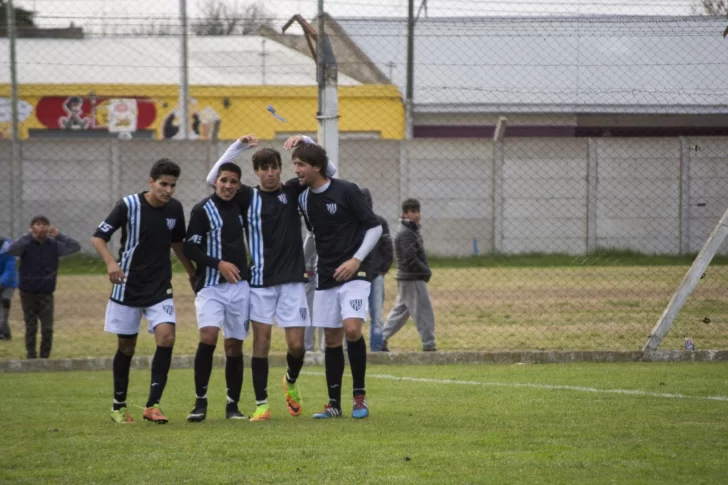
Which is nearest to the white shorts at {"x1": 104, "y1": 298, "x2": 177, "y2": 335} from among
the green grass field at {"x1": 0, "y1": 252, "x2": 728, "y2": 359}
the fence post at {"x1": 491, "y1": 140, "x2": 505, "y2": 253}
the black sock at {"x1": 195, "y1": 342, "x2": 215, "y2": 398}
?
the black sock at {"x1": 195, "y1": 342, "x2": 215, "y2": 398}

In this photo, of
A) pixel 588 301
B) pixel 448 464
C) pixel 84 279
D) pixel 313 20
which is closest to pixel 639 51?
pixel 313 20

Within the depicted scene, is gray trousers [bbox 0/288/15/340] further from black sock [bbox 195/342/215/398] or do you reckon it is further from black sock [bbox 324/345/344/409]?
black sock [bbox 324/345/344/409]

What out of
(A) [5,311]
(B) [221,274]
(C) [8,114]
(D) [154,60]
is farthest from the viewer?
(D) [154,60]

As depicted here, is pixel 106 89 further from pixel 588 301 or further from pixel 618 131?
pixel 618 131

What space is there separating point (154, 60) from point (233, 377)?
888 inches

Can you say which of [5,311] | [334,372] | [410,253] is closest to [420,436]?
[334,372]

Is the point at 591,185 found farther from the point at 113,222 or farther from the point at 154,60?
the point at 154,60

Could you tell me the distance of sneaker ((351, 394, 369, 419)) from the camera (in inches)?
298

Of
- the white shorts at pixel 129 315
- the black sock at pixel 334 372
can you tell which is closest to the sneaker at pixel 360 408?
the black sock at pixel 334 372

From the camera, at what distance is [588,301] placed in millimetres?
16891

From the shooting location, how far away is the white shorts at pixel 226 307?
25.4ft

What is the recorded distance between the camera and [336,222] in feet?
25.9

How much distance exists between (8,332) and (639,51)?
30.1ft

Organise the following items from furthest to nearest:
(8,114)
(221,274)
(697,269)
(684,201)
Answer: (8,114) < (684,201) < (697,269) < (221,274)
